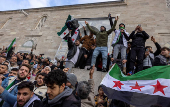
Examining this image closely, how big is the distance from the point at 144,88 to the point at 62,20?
884 cm

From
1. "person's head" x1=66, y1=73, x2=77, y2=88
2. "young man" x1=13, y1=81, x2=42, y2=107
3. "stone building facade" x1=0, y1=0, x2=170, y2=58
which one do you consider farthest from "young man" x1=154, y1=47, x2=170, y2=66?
"stone building facade" x1=0, y1=0, x2=170, y2=58

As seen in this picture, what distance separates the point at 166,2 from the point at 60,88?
9389mm

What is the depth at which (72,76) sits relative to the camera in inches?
99.7

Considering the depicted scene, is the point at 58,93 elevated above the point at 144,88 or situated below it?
above

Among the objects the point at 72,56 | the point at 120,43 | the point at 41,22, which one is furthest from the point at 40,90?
the point at 41,22

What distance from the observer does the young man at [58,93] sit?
1.56m

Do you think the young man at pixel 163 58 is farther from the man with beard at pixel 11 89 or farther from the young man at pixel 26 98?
the man with beard at pixel 11 89

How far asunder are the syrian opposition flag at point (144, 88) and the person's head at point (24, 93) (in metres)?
1.57

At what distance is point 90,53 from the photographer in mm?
4523

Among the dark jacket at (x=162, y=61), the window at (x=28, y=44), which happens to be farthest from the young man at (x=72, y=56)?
the window at (x=28, y=44)

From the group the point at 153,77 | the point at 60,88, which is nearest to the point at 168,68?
the point at 153,77

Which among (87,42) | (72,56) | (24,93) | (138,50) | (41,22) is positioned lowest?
(24,93)

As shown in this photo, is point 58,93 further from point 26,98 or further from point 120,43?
point 120,43

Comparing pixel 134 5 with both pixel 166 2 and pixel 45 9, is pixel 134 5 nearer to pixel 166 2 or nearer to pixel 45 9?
pixel 166 2
